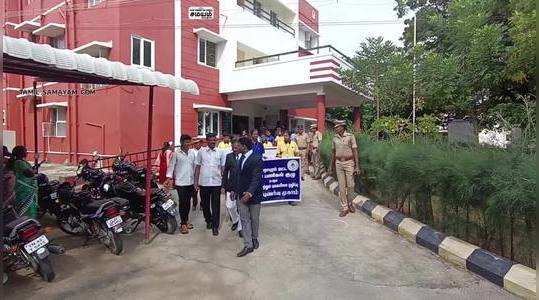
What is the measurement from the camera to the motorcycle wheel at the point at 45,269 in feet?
15.1

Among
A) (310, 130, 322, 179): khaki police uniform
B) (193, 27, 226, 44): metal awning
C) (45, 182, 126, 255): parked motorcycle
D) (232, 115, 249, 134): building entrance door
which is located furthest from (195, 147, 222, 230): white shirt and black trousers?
(232, 115, 249, 134): building entrance door

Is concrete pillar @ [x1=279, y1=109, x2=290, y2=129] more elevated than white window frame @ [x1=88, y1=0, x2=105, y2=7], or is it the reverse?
white window frame @ [x1=88, y1=0, x2=105, y2=7]

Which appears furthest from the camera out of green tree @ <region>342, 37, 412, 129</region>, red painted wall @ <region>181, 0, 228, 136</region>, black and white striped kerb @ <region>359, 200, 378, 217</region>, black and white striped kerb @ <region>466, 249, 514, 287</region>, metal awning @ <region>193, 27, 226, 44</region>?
metal awning @ <region>193, 27, 226, 44</region>

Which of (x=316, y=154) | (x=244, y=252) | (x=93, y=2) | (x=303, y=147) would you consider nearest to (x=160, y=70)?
(x=93, y=2)

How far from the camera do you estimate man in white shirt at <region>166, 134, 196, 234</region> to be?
6.91 meters

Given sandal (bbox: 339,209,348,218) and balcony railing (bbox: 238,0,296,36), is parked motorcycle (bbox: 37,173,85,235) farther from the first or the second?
balcony railing (bbox: 238,0,296,36)

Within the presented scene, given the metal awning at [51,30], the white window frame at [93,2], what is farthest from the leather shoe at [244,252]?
the metal awning at [51,30]

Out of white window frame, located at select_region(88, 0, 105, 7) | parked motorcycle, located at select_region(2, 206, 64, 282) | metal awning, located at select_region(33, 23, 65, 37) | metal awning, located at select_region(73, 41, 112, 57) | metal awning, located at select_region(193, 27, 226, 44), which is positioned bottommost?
parked motorcycle, located at select_region(2, 206, 64, 282)

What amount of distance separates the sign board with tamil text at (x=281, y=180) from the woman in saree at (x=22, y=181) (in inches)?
164

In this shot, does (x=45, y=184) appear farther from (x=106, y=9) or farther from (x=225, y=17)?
(x=225, y=17)

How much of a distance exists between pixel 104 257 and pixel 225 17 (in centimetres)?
1515

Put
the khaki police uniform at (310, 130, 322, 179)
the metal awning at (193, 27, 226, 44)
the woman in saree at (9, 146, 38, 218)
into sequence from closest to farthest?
1. the woman in saree at (9, 146, 38, 218)
2. the khaki police uniform at (310, 130, 322, 179)
3. the metal awning at (193, 27, 226, 44)

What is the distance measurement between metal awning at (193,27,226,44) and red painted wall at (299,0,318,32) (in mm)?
11236

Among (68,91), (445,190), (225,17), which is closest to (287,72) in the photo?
(225,17)
